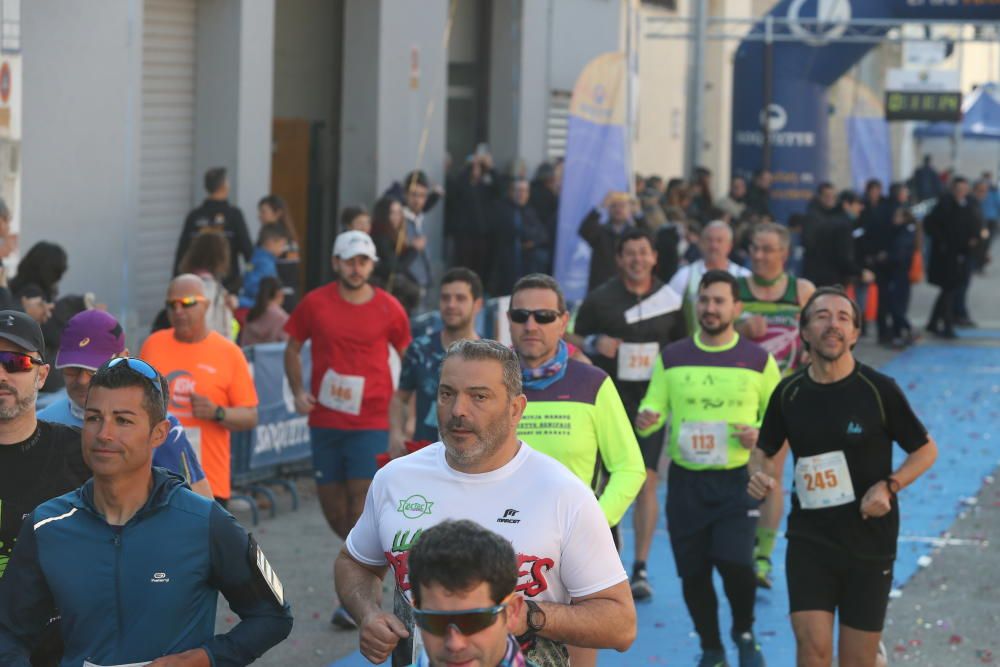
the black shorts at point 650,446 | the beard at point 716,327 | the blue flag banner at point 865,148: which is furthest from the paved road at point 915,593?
the blue flag banner at point 865,148

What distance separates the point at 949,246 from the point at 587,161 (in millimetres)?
8459

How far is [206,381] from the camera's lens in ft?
25.5

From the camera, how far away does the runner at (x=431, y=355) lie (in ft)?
27.1

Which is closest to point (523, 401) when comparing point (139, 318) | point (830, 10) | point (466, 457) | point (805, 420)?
point (466, 457)

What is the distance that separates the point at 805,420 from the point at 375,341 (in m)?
3.06

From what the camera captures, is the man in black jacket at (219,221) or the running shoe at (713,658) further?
the man in black jacket at (219,221)

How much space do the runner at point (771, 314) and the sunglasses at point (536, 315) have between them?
337 centimetres

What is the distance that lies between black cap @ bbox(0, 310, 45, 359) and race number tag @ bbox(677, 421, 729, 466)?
4027 millimetres

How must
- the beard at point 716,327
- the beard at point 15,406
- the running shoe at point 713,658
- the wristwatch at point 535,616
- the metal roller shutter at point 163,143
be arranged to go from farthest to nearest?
1. the metal roller shutter at point 163,143
2. the beard at point 716,327
3. the running shoe at point 713,658
4. the beard at point 15,406
5. the wristwatch at point 535,616

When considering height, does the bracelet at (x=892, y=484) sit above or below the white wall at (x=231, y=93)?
below

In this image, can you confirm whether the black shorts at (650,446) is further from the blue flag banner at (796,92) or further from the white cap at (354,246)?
the blue flag banner at (796,92)

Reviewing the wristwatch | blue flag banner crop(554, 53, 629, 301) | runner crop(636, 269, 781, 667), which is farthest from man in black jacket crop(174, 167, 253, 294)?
the wristwatch

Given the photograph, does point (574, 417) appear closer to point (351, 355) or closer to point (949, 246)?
point (351, 355)

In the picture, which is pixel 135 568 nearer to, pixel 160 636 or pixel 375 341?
pixel 160 636
